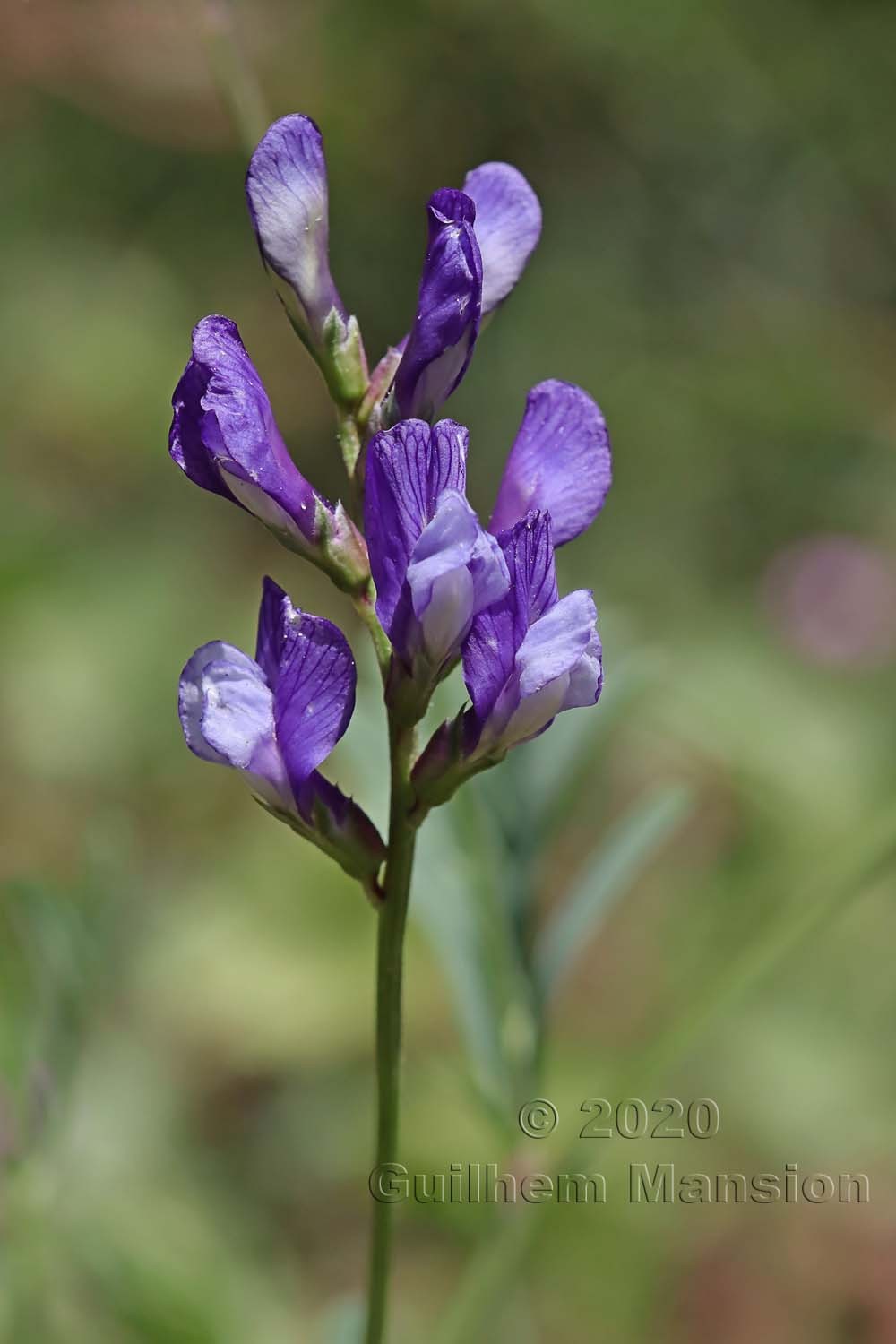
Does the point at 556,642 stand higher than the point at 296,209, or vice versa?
the point at 296,209

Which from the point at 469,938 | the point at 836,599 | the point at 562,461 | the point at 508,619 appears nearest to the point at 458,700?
the point at 469,938

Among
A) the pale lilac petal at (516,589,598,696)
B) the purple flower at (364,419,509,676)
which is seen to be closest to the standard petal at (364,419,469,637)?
the purple flower at (364,419,509,676)

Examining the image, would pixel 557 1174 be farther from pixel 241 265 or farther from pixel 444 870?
→ pixel 241 265

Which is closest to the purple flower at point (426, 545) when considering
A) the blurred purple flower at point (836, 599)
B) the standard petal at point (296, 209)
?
the standard petal at point (296, 209)

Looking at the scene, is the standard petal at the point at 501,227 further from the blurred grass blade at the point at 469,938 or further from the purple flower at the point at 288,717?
the blurred grass blade at the point at 469,938

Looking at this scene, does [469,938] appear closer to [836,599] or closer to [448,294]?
[448,294]

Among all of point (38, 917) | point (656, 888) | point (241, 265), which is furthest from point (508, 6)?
point (38, 917)
